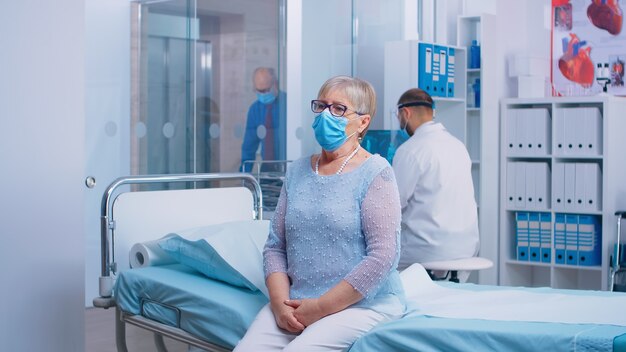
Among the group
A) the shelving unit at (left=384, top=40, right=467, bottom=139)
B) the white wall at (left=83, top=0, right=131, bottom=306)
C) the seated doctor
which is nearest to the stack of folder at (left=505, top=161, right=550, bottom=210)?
the shelving unit at (left=384, top=40, right=467, bottom=139)

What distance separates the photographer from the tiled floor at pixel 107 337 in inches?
182

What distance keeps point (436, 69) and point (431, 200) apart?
1.85 m

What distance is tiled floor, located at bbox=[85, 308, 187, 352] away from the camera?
15.2ft

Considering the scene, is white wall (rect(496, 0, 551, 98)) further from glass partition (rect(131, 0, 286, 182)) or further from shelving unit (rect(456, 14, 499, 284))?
glass partition (rect(131, 0, 286, 182))

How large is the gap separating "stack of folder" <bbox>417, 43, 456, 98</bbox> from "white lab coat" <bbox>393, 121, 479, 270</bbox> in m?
1.47

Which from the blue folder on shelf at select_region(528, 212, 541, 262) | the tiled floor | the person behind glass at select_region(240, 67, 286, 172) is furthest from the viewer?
the blue folder on shelf at select_region(528, 212, 541, 262)

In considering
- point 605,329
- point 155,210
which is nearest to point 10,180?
point 155,210

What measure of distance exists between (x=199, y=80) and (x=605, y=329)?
121 inches

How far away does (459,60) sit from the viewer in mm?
6285

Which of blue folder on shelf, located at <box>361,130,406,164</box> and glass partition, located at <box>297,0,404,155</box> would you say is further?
blue folder on shelf, located at <box>361,130,406,164</box>

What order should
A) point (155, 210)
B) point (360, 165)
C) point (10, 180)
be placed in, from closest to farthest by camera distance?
point (360, 165), point (10, 180), point (155, 210)

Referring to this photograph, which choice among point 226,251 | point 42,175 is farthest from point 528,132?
point 42,175

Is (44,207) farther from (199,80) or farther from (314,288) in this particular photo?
(199,80)

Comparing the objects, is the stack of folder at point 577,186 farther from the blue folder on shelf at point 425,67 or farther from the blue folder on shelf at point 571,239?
the blue folder on shelf at point 425,67
